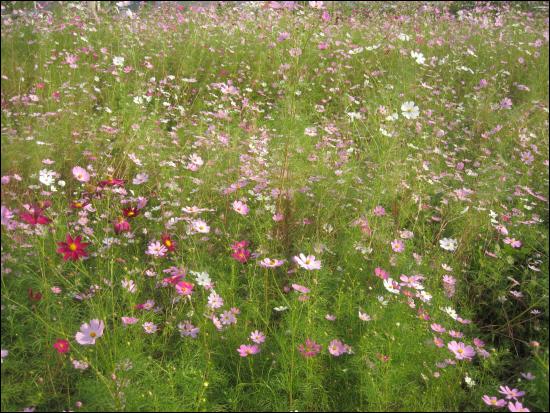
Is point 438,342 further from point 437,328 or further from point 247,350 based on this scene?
point 247,350

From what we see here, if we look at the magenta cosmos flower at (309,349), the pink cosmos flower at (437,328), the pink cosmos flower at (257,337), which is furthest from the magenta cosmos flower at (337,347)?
the pink cosmos flower at (437,328)

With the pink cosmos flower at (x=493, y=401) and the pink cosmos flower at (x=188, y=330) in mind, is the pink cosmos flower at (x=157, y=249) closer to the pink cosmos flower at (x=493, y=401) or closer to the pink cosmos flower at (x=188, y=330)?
the pink cosmos flower at (x=188, y=330)

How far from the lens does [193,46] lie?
4.64m

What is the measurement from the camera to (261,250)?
2.08 m

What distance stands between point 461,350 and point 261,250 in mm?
855

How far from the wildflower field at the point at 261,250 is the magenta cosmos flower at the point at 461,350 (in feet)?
0.04

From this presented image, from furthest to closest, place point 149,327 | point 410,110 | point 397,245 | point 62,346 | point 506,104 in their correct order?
point 506,104 < point 410,110 < point 397,245 < point 149,327 < point 62,346

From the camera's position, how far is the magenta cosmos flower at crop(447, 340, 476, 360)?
5.86 ft

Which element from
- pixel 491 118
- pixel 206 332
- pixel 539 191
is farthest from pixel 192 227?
pixel 491 118

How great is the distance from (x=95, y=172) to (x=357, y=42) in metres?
3.58

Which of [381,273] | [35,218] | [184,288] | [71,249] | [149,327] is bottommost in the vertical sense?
[149,327]

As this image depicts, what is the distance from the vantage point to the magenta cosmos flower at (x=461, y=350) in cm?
179

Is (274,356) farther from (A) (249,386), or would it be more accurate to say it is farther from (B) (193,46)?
(B) (193,46)

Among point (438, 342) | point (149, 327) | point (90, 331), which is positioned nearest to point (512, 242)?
point (438, 342)
